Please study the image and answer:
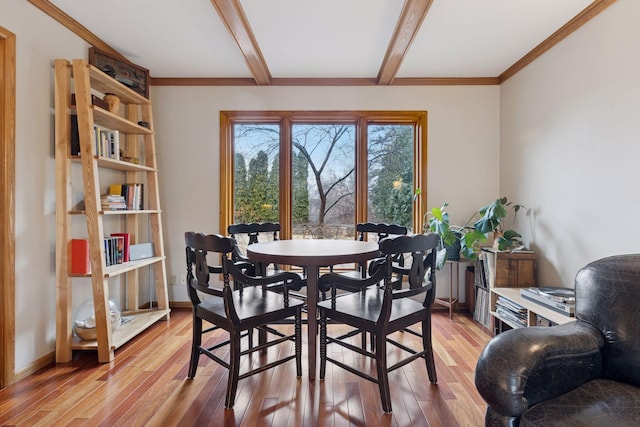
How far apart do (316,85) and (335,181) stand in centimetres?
103

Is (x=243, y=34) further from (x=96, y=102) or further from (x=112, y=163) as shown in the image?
(x=112, y=163)

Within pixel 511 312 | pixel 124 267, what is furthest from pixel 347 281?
pixel 124 267

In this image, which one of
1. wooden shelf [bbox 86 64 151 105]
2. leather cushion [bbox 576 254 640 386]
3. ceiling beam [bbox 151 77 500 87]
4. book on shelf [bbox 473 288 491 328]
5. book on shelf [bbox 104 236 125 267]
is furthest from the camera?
ceiling beam [bbox 151 77 500 87]

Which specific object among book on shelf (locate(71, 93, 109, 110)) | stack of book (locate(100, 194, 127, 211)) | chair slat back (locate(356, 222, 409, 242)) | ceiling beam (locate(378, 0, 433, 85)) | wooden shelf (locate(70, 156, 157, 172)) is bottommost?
chair slat back (locate(356, 222, 409, 242))

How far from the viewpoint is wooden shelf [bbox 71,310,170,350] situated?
2385 mm

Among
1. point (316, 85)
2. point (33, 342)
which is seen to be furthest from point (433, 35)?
point (33, 342)

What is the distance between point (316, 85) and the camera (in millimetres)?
3492

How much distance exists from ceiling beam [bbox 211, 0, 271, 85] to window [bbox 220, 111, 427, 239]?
571 millimetres

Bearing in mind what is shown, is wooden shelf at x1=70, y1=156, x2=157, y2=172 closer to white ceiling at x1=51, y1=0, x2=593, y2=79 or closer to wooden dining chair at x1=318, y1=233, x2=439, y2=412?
white ceiling at x1=51, y1=0, x2=593, y2=79

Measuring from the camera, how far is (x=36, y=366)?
220cm

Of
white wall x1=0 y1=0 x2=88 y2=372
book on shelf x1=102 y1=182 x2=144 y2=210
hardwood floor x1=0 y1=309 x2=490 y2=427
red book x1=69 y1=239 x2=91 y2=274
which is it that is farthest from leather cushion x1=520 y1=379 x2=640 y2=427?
book on shelf x1=102 y1=182 x2=144 y2=210

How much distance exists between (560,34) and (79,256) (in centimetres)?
392

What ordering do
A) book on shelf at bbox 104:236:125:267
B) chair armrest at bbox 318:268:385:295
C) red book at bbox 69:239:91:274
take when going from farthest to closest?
book on shelf at bbox 104:236:125:267
red book at bbox 69:239:91:274
chair armrest at bbox 318:268:385:295

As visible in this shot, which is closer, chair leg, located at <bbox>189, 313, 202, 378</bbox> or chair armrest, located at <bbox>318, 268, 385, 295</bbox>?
chair armrest, located at <bbox>318, 268, 385, 295</bbox>
